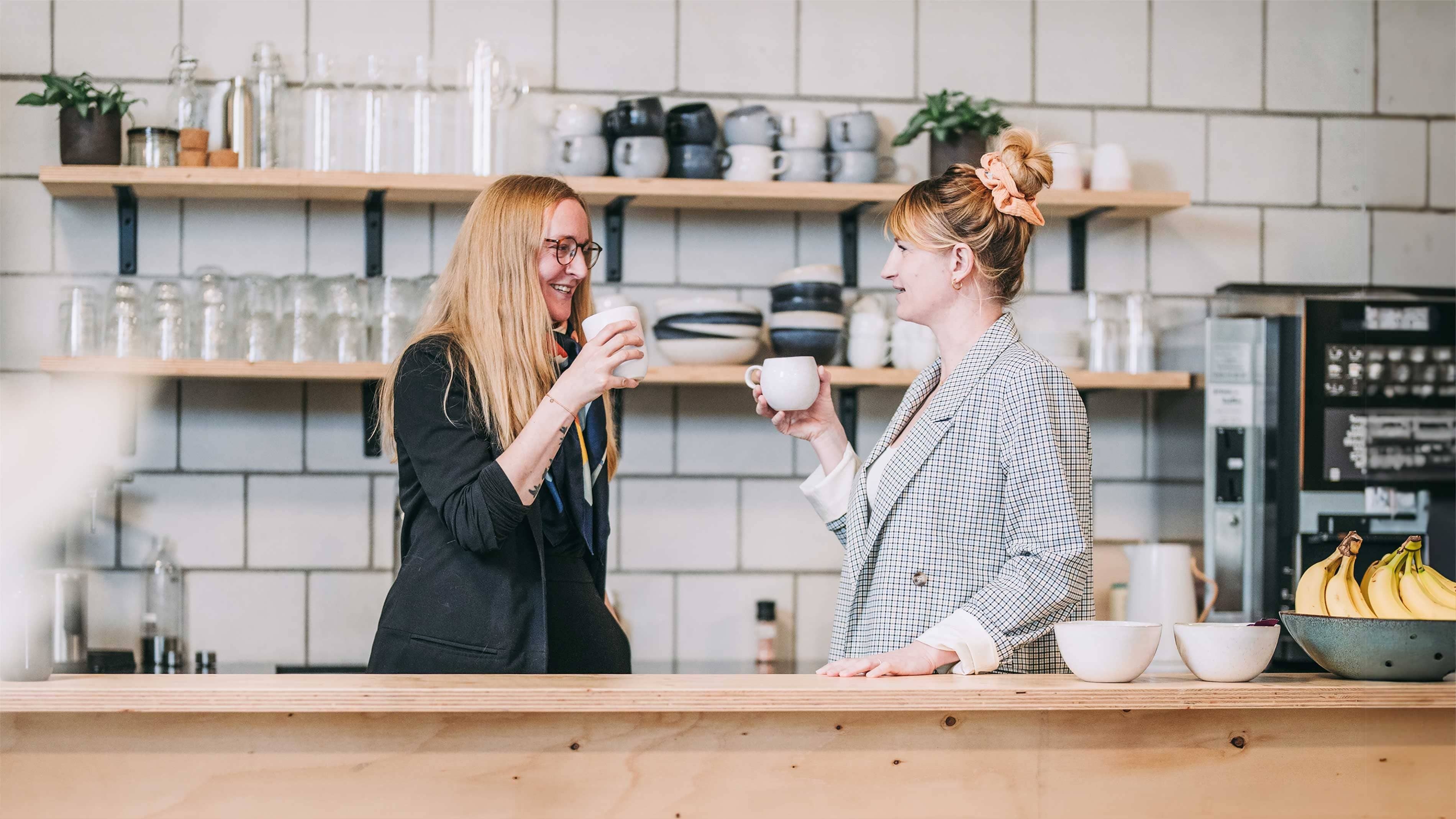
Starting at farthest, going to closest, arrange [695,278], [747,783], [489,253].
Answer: [695,278], [489,253], [747,783]

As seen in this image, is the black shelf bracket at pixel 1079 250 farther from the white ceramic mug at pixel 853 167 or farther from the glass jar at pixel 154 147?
the glass jar at pixel 154 147

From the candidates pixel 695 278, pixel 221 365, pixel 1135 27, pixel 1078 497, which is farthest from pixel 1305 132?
pixel 221 365

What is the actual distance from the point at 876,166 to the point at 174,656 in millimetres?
1755

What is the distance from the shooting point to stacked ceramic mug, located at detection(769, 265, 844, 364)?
2.64 m

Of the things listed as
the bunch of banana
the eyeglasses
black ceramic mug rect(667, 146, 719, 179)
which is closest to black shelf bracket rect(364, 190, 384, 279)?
black ceramic mug rect(667, 146, 719, 179)

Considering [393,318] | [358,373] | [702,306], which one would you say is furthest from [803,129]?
[358,373]

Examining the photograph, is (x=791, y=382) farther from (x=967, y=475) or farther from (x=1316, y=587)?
(x=1316, y=587)

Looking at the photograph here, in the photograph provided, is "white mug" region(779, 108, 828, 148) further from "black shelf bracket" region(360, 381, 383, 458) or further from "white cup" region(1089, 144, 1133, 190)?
"black shelf bracket" region(360, 381, 383, 458)

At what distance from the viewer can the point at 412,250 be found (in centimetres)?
280

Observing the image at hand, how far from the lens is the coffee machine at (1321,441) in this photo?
2.60 meters

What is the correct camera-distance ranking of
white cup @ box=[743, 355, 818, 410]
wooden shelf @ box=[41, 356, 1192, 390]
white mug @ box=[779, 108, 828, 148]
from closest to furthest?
white cup @ box=[743, 355, 818, 410] < wooden shelf @ box=[41, 356, 1192, 390] < white mug @ box=[779, 108, 828, 148]

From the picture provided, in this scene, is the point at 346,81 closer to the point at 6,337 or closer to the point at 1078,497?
the point at 6,337

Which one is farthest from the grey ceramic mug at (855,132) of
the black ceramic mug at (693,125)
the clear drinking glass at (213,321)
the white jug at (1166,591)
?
the clear drinking glass at (213,321)

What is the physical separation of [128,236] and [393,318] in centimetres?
65
